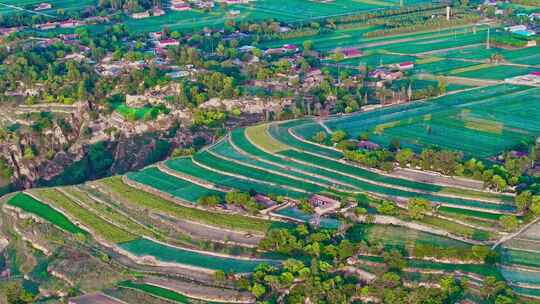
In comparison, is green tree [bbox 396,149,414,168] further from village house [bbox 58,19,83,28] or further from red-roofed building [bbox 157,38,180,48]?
village house [bbox 58,19,83,28]

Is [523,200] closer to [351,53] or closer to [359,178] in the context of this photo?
[359,178]

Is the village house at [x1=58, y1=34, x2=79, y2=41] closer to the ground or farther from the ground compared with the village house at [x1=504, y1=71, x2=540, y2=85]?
farther from the ground

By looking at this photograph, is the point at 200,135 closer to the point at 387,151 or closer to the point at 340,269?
the point at 387,151

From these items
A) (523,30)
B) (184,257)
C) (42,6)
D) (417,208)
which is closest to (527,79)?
(523,30)

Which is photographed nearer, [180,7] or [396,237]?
[396,237]

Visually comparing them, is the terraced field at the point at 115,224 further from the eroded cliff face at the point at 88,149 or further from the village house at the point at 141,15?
the village house at the point at 141,15

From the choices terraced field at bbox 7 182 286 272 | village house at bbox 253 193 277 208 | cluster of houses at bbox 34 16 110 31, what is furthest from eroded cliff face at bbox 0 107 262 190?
cluster of houses at bbox 34 16 110 31

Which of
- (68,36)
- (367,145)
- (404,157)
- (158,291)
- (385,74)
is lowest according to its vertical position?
(158,291)
